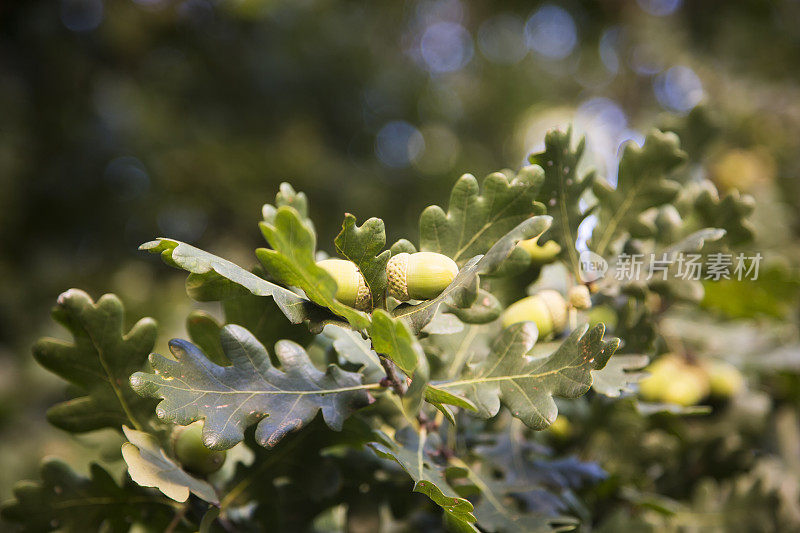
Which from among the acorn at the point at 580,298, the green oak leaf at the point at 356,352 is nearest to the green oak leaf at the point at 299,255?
the green oak leaf at the point at 356,352

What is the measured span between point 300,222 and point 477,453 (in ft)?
1.40

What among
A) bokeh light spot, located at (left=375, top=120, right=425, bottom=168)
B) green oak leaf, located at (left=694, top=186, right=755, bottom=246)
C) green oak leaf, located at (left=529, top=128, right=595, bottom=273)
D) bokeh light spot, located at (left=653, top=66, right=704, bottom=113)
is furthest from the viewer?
bokeh light spot, located at (left=375, top=120, right=425, bottom=168)

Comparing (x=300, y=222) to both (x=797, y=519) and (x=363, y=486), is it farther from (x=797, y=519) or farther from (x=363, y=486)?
(x=797, y=519)

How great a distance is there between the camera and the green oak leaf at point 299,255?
40 cm

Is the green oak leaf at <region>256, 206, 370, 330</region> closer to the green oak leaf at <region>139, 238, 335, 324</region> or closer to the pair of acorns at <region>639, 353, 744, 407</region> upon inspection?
the green oak leaf at <region>139, 238, 335, 324</region>

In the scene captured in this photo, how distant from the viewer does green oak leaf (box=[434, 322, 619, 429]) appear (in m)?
0.47

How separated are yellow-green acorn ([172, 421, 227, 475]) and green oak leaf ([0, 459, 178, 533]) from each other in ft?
0.20

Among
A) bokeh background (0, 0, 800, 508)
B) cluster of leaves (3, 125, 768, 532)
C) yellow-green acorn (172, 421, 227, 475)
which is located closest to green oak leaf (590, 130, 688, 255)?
cluster of leaves (3, 125, 768, 532)

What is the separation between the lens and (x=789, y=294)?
101cm

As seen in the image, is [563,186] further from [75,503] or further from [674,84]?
[674,84]

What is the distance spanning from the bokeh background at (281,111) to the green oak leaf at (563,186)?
3.77 ft

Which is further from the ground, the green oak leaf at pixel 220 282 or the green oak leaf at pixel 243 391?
the green oak leaf at pixel 220 282

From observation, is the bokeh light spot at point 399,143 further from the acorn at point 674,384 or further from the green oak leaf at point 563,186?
the green oak leaf at point 563,186

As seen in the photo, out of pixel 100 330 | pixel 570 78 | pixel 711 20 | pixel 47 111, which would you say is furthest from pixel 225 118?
pixel 100 330
